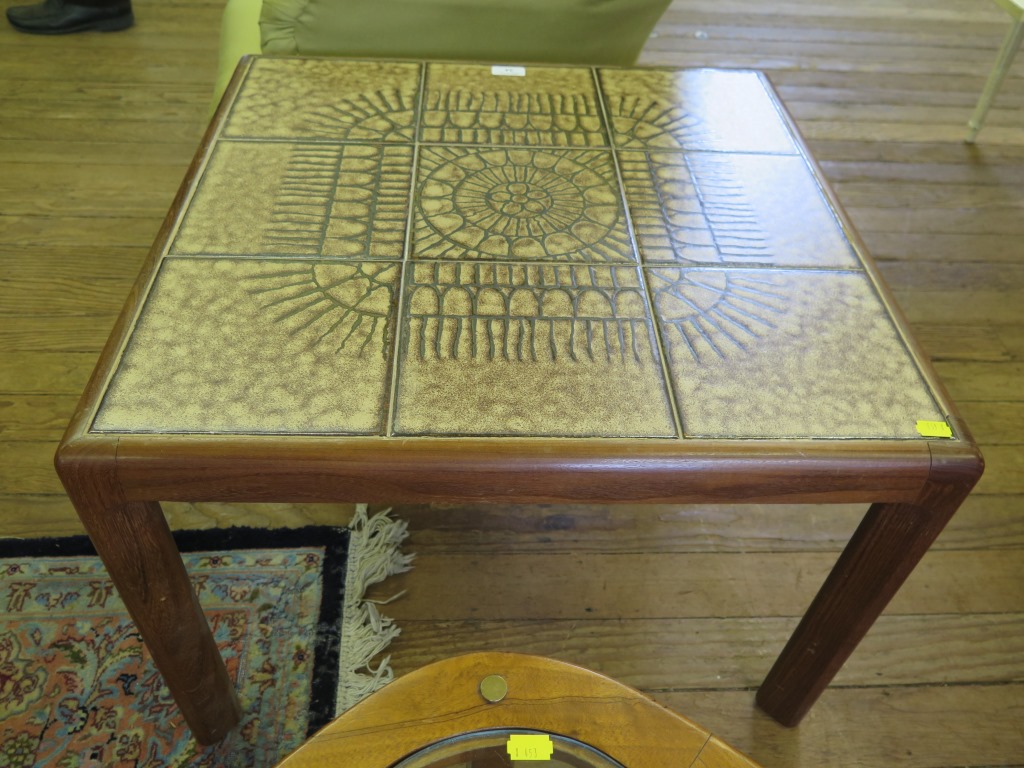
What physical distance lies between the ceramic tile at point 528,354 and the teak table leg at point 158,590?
0.29 meters

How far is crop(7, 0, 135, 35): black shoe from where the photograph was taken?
2.88 meters

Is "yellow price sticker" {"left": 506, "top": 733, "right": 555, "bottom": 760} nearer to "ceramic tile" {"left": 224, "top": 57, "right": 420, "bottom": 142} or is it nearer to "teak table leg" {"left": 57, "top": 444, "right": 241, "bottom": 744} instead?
"teak table leg" {"left": 57, "top": 444, "right": 241, "bottom": 744}

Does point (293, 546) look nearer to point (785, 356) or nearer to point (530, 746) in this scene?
point (530, 746)

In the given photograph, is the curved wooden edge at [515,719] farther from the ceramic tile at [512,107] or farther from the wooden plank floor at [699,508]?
the ceramic tile at [512,107]

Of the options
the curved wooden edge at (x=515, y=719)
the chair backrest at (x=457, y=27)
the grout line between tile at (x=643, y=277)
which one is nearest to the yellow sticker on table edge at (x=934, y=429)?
the grout line between tile at (x=643, y=277)

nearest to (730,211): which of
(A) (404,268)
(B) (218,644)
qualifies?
(A) (404,268)

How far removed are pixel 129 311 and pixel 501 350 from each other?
16.7 inches

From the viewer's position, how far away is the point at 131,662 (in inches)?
49.8

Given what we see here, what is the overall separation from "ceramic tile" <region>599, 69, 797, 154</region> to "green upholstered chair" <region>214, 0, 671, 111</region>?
0.12 m

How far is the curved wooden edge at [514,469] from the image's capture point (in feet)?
2.68

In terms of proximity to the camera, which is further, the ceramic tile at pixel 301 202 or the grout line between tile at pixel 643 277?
the ceramic tile at pixel 301 202

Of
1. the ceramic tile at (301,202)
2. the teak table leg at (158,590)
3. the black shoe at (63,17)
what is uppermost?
the ceramic tile at (301,202)

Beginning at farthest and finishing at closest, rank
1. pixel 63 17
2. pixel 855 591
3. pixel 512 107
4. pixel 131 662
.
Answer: pixel 63 17 → pixel 512 107 → pixel 131 662 → pixel 855 591

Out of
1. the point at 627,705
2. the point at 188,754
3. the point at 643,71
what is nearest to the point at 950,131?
the point at 643,71
